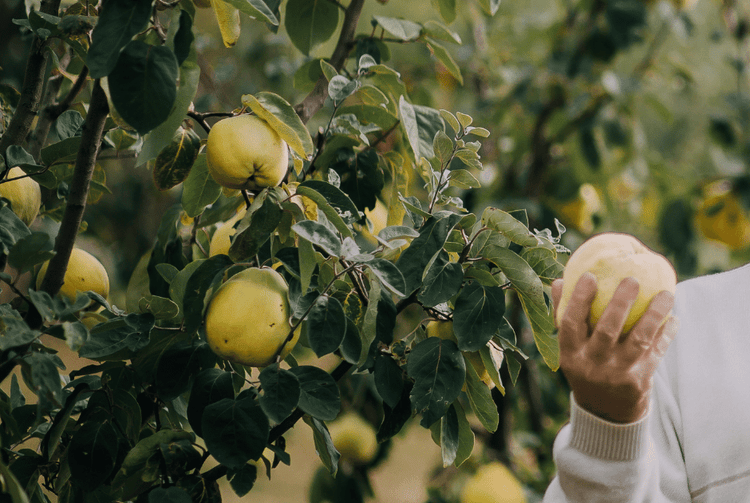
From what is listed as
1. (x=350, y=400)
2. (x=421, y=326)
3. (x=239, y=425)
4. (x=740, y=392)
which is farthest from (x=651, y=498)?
(x=350, y=400)

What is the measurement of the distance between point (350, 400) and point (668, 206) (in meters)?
1.01

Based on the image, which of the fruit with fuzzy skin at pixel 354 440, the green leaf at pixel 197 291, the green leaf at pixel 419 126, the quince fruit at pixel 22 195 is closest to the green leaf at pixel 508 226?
the green leaf at pixel 419 126

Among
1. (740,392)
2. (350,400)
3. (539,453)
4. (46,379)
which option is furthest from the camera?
(350,400)

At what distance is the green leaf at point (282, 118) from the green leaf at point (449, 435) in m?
0.27

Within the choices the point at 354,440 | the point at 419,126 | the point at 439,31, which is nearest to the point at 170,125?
the point at 419,126

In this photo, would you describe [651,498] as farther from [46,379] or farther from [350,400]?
[350,400]

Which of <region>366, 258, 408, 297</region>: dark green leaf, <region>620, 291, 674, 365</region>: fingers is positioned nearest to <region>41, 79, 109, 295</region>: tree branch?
A: <region>366, 258, 408, 297</region>: dark green leaf

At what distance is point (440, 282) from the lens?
0.52m

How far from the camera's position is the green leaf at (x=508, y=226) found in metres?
0.52

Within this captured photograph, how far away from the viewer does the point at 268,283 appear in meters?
0.55

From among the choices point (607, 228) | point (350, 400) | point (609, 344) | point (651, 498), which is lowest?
point (350, 400)

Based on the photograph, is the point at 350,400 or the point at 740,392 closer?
the point at 740,392

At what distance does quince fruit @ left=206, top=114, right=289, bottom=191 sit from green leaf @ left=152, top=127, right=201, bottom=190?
7 centimetres

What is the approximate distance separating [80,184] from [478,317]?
0.35m
